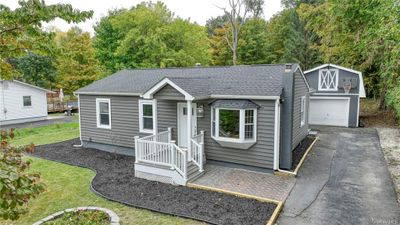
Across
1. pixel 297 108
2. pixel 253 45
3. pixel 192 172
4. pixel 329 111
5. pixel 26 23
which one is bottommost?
pixel 192 172

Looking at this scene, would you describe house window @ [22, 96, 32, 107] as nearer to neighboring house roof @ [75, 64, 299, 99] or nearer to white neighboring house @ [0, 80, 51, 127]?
white neighboring house @ [0, 80, 51, 127]

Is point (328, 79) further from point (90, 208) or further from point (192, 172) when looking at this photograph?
point (90, 208)

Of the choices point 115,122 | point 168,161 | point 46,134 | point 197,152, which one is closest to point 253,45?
point 46,134

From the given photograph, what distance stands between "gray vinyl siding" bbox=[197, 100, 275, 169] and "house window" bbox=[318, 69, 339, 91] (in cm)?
1220

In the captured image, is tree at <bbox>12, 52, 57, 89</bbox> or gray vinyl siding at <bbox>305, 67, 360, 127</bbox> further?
tree at <bbox>12, 52, 57, 89</bbox>

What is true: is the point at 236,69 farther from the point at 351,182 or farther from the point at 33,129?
the point at 33,129

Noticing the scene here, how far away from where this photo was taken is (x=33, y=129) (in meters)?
19.2

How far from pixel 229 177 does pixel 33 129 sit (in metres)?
16.1

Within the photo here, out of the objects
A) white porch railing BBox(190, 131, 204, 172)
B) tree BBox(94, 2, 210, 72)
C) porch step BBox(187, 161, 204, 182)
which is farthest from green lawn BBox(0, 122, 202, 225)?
tree BBox(94, 2, 210, 72)

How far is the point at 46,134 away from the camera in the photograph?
18.0 metres

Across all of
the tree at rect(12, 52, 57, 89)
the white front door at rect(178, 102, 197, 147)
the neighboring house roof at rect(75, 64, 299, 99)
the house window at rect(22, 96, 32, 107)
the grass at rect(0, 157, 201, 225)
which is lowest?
the grass at rect(0, 157, 201, 225)

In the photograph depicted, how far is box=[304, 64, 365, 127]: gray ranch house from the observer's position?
18.8 meters

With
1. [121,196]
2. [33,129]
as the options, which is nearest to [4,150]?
[121,196]

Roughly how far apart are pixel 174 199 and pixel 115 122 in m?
6.18
